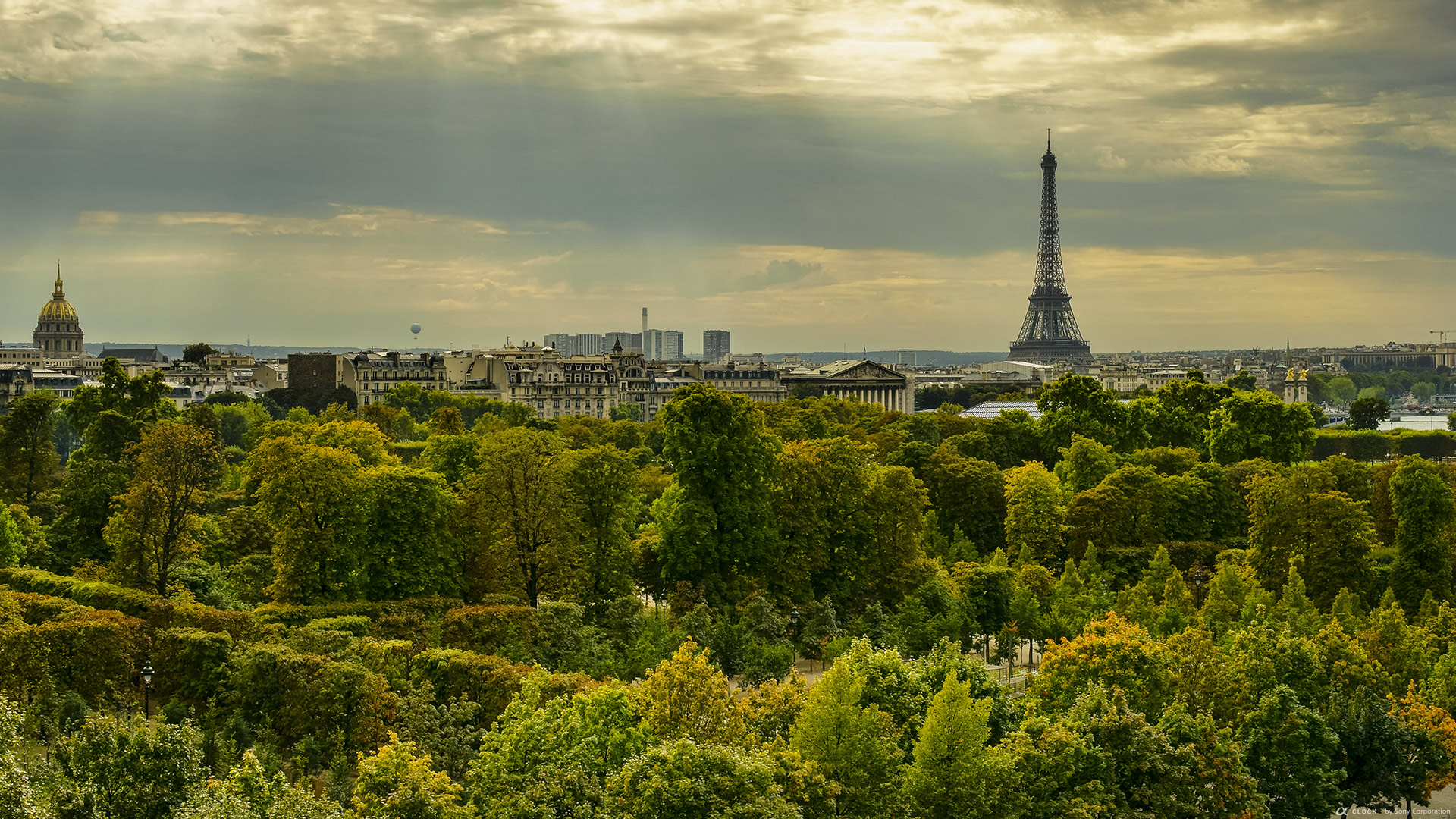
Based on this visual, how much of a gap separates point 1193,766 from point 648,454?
56832 millimetres

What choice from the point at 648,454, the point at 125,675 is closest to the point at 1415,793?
the point at 125,675

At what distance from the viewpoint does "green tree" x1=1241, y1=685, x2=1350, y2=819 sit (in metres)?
29.2

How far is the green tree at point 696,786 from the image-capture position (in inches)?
874

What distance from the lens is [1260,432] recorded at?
75.5 metres

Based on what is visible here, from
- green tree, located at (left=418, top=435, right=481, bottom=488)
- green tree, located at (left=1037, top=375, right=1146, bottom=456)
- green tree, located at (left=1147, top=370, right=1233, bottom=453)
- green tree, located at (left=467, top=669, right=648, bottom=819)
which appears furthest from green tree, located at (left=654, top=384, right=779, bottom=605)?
green tree, located at (left=1147, top=370, right=1233, bottom=453)

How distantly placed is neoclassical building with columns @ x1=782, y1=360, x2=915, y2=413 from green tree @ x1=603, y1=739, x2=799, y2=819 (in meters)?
138

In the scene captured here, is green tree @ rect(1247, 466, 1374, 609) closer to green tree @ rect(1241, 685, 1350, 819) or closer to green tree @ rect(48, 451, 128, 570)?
Result: green tree @ rect(1241, 685, 1350, 819)

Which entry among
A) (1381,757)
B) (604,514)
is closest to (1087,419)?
(604,514)

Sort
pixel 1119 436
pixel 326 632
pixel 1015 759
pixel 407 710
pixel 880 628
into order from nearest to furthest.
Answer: pixel 1015 759, pixel 407 710, pixel 326 632, pixel 880 628, pixel 1119 436

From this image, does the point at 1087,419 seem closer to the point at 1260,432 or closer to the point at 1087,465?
the point at 1260,432

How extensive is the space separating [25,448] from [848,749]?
46.0 m

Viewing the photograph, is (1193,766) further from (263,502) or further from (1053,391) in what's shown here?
(1053,391)

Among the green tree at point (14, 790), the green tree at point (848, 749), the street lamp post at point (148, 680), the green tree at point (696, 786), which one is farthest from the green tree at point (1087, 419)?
the green tree at point (14, 790)

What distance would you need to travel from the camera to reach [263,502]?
1662 inches
